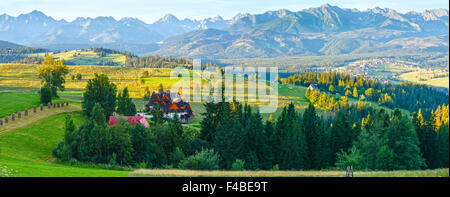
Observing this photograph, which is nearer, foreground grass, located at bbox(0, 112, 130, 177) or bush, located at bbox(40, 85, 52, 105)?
foreground grass, located at bbox(0, 112, 130, 177)

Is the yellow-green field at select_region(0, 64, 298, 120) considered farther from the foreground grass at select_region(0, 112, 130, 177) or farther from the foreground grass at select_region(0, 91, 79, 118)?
the foreground grass at select_region(0, 112, 130, 177)

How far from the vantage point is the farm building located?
82.1m

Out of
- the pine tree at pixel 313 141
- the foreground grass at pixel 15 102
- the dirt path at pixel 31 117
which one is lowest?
the pine tree at pixel 313 141

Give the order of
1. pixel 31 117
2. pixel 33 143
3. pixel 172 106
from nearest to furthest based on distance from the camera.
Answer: pixel 33 143
pixel 31 117
pixel 172 106

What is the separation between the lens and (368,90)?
190m

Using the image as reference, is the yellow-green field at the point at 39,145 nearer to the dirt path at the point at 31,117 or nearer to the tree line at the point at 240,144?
the dirt path at the point at 31,117

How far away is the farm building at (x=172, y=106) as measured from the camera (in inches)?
3231

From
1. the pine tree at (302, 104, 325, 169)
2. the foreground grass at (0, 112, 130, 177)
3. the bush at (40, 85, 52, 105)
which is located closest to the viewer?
the foreground grass at (0, 112, 130, 177)

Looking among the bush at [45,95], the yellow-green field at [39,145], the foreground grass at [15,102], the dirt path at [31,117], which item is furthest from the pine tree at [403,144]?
the bush at [45,95]

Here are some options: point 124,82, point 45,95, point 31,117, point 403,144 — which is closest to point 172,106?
point 45,95

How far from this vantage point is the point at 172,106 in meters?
85.3

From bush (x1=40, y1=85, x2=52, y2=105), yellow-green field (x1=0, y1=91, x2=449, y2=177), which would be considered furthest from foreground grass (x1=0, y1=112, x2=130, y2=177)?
bush (x1=40, y1=85, x2=52, y2=105)

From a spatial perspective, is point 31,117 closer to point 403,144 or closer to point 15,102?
point 15,102
